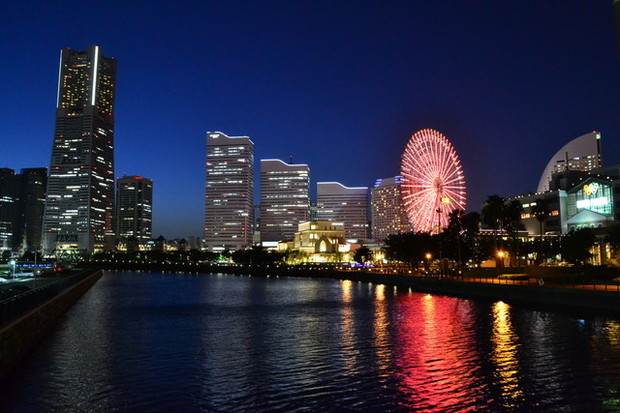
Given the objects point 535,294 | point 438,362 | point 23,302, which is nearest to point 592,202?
point 535,294

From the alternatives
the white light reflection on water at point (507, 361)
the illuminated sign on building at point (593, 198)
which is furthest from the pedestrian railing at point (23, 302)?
the illuminated sign on building at point (593, 198)

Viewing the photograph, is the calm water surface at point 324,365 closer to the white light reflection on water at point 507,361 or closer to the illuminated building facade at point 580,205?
the white light reflection on water at point 507,361

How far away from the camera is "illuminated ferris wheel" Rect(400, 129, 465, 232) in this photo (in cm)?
9838

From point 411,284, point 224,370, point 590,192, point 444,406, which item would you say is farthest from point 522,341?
point 590,192

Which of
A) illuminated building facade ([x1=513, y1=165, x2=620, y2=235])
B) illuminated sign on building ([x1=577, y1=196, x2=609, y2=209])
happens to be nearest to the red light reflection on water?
illuminated building facade ([x1=513, y1=165, x2=620, y2=235])

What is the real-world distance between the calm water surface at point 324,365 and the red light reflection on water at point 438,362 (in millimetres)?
81

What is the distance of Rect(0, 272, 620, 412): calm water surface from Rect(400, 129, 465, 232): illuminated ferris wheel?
51977 millimetres

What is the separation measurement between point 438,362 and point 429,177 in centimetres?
7387

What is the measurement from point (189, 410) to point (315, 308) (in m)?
40.0

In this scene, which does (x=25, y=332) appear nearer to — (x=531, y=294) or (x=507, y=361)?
(x=507, y=361)

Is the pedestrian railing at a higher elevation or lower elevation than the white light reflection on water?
higher

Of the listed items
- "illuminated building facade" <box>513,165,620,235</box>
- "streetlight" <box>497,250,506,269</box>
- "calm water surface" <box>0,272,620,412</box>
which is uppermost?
"illuminated building facade" <box>513,165,620,235</box>

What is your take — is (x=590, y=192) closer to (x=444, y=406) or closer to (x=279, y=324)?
(x=279, y=324)

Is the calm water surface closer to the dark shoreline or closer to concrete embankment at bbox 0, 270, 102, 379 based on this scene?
concrete embankment at bbox 0, 270, 102, 379
